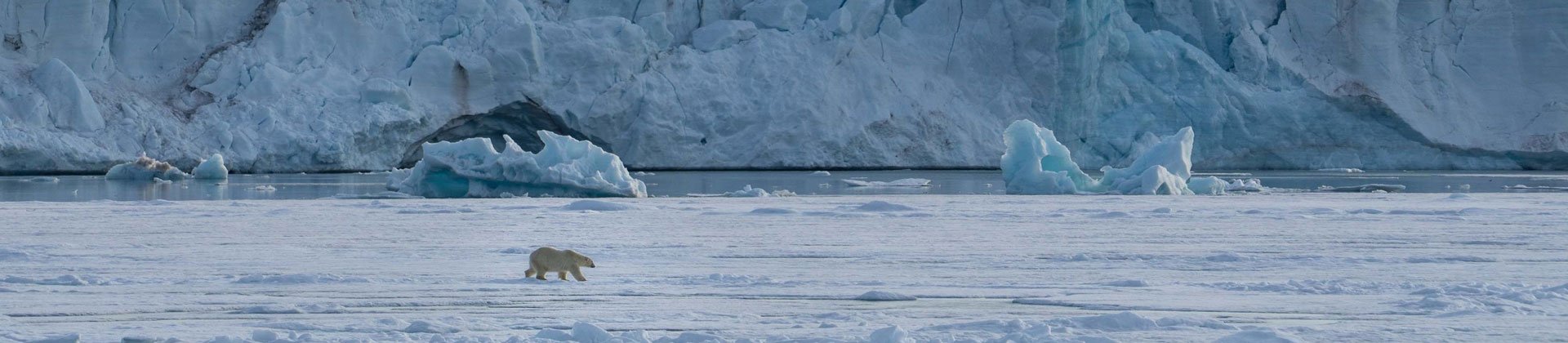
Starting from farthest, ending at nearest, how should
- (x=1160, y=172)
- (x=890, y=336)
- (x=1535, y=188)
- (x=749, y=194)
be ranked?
(x=1535, y=188), (x=1160, y=172), (x=749, y=194), (x=890, y=336)

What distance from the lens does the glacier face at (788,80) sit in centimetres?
2069

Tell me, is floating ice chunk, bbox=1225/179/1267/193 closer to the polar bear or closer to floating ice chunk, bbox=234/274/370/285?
the polar bear

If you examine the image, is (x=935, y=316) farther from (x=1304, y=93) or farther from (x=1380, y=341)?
(x=1304, y=93)

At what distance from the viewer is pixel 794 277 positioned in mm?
4984

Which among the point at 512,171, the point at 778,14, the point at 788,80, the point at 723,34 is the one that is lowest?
the point at 512,171

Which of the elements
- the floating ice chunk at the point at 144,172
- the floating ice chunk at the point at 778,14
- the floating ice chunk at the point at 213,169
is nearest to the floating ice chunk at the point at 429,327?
the floating ice chunk at the point at 213,169

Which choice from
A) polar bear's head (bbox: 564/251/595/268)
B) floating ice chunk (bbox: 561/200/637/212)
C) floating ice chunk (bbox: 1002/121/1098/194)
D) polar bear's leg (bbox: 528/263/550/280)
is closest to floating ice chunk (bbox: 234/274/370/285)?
polar bear's leg (bbox: 528/263/550/280)

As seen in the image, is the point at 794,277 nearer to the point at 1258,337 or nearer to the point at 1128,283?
the point at 1128,283

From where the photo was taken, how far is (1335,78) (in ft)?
81.1

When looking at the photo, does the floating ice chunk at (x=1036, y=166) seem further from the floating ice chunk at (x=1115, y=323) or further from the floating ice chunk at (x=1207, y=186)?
the floating ice chunk at (x=1115, y=323)

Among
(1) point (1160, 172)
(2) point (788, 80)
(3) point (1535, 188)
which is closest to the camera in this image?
(1) point (1160, 172)

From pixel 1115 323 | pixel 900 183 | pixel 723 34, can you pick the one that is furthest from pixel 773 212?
pixel 723 34

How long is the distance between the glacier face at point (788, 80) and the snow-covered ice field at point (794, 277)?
11922 mm

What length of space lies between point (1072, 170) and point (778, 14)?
8.24 meters
